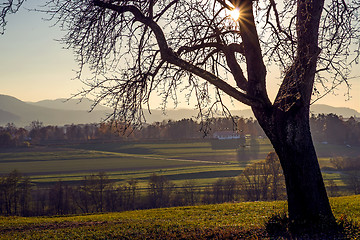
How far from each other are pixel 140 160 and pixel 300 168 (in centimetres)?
8728

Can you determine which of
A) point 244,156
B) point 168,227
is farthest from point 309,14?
point 244,156

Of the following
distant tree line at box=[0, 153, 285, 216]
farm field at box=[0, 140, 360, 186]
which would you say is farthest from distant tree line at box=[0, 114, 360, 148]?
distant tree line at box=[0, 153, 285, 216]

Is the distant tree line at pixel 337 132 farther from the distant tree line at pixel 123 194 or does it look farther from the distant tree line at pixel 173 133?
the distant tree line at pixel 123 194

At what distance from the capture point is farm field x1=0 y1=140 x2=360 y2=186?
74.6 meters

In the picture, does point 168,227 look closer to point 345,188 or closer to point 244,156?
point 345,188

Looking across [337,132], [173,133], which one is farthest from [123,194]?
[337,132]

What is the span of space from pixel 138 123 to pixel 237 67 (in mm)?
3638

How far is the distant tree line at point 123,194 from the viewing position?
53.2m

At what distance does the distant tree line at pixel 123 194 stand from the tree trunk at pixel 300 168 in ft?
155

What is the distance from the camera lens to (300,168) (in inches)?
→ 327

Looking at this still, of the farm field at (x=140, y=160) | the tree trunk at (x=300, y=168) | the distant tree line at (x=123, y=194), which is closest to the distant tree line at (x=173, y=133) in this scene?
the farm field at (x=140, y=160)

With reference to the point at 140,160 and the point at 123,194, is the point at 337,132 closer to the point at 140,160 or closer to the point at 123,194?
the point at 140,160

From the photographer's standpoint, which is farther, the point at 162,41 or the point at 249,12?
the point at 249,12

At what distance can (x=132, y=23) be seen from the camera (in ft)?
32.4
